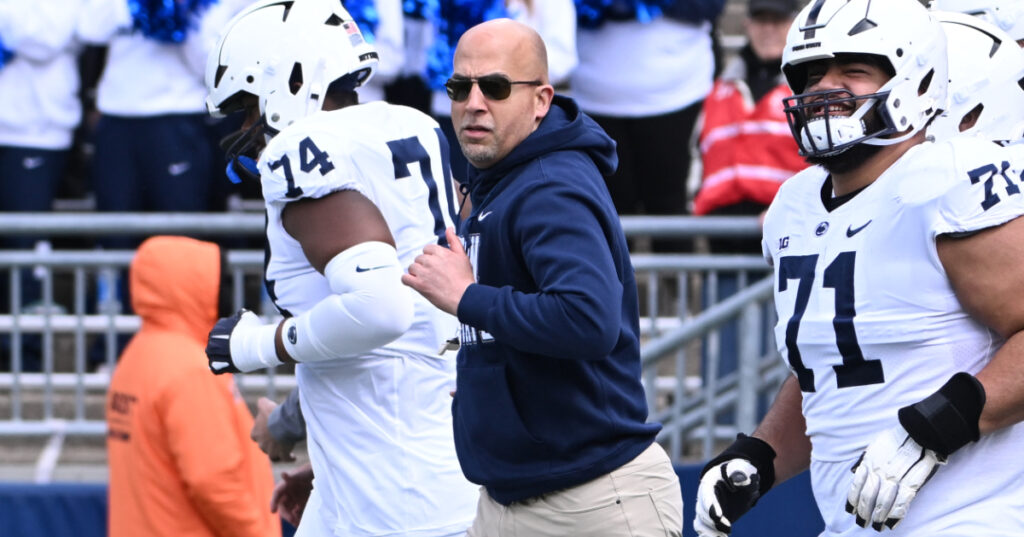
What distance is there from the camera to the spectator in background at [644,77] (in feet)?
27.2

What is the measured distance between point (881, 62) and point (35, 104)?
5697 millimetres

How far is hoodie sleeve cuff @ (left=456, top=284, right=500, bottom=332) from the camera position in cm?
375

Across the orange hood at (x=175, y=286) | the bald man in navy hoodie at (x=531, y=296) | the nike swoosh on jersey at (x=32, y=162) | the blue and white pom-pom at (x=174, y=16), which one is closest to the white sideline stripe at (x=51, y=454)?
the nike swoosh on jersey at (x=32, y=162)

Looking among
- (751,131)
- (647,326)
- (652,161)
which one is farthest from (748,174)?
(647,326)

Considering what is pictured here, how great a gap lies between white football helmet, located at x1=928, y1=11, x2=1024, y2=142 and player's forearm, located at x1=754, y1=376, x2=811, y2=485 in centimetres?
76

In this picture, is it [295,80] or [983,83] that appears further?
[295,80]

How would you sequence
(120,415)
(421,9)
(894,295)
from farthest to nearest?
1. (421,9)
2. (120,415)
3. (894,295)

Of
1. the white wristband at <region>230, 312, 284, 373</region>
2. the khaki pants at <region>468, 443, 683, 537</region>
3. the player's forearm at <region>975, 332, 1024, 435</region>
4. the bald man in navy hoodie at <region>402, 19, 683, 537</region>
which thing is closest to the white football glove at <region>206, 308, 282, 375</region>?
the white wristband at <region>230, 312, 284, 373</region>

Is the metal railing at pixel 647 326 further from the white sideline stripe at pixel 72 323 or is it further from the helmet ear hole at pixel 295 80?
the helmet ear hole at pixel 295 80

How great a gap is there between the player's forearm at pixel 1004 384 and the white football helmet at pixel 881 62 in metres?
0.57

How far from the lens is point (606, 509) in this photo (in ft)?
13.0

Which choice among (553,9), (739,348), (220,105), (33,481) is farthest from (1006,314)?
(33,481)

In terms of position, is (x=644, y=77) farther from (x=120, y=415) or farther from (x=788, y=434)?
(x=788, y=434)

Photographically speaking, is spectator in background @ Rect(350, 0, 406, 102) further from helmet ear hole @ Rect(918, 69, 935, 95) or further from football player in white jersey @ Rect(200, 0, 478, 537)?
helmet ear hole @ Rect(918, 69, 935, 95)
